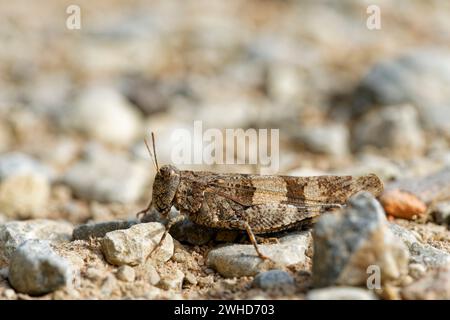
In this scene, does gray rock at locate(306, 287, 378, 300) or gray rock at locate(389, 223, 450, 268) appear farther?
gray rock at locate(389, 223, 450, 268)

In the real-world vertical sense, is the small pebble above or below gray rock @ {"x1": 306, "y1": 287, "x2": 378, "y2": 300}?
below

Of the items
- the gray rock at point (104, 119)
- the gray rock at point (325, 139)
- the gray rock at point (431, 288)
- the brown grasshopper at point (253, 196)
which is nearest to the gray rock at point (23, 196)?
the gray rock at point (104, 119)

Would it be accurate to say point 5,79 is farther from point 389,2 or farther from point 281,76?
point 389,2

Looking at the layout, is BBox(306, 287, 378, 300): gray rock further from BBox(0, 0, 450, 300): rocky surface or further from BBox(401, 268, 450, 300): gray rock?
BBox(401, 268, 450, 300): gray rock

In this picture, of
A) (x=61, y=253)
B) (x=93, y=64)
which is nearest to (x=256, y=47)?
(x=93, y=64)

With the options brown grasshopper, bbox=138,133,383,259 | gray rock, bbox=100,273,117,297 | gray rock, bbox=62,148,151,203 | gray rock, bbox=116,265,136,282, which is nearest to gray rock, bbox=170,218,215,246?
brown grasshopper, bbox=138,133,383,259

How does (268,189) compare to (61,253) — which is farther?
(268,189)

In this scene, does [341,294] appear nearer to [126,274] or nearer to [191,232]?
[126,274]
